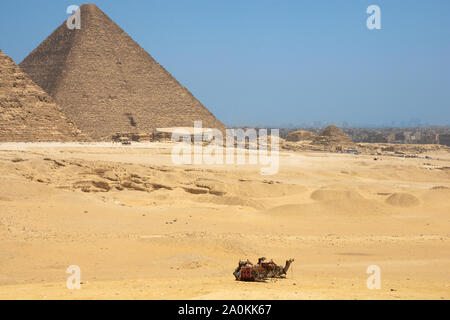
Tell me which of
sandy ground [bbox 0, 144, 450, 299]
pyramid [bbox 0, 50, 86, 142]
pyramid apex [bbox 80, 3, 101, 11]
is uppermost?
pyramid apex [bbox 80, 3, 101, 11]

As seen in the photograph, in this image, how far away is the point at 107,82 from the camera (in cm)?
5012

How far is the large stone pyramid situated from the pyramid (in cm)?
891

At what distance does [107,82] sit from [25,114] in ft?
55.6

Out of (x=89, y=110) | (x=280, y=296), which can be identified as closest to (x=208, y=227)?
(x=280, y=296)

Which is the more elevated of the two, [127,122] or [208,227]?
[127,122]

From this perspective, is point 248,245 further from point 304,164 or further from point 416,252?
point 304,164

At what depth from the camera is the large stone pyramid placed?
1865 inches

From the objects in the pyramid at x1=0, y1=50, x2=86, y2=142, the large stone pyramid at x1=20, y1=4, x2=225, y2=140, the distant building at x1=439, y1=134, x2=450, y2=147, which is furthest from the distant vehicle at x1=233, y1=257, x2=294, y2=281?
the distant building at x1=439, y1=134, x2=450, y2=147

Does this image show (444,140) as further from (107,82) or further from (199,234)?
(199,234)

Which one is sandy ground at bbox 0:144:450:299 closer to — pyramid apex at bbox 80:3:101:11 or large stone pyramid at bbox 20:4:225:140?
large stone pyramid at bbox 20:4:225:140

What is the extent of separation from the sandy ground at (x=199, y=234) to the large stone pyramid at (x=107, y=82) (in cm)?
2876

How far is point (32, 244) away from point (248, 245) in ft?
11.1

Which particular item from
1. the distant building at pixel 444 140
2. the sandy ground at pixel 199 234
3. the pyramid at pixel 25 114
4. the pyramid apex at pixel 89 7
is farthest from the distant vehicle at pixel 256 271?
the distant building at pixel 444 140

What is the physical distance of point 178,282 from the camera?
6.66 m
